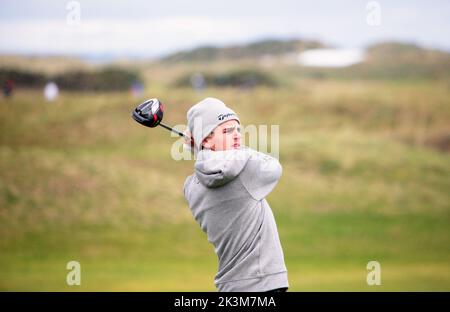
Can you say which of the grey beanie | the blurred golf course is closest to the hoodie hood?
the grey beanie

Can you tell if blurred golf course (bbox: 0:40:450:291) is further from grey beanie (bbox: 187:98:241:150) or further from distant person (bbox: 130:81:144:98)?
grey beanie (bbox: 187:98:241:150)

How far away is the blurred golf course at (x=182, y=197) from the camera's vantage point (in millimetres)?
23641

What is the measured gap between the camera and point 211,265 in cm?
2436

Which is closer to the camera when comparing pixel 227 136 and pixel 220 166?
pixel 220 166

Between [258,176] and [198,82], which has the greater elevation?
[198,82]

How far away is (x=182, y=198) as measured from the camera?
31469 mm

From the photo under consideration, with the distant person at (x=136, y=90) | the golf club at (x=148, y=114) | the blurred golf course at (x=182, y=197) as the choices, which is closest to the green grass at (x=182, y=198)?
the blurred golf course at (x=182, y=197)

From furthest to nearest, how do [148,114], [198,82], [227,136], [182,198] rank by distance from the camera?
[198,82]
[182,198]
[148,114]
[227,136]

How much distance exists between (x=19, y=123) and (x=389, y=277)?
22819 mm

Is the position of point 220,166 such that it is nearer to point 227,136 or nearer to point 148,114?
point 227,136

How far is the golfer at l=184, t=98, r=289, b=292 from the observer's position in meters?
5.91

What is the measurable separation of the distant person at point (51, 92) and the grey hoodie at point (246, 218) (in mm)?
38255

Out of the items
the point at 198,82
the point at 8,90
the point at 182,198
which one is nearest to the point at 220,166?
the point at 182,198

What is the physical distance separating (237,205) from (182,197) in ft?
84.6
